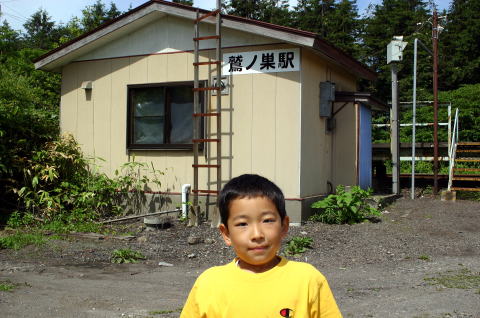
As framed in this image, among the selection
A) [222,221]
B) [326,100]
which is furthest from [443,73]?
[222,221]

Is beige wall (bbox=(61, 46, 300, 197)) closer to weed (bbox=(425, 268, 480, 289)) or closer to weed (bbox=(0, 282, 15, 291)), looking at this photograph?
weed (bbox=(425, 268, 480, 289))

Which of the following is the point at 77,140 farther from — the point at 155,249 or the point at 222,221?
the point at 222,221

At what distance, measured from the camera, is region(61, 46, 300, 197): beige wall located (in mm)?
9039

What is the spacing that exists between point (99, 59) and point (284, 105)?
4.44m

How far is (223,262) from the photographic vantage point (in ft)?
21.7

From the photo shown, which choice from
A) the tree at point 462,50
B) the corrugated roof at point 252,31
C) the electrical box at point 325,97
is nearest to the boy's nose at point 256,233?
the corrugated roof at point 252,31

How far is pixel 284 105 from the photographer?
29.7 ft

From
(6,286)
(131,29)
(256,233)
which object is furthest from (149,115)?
(256,233)

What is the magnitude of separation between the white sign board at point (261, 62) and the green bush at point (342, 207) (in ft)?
7.86

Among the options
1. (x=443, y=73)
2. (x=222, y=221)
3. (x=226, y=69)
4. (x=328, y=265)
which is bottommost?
(x=328, y=265)

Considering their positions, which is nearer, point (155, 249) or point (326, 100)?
point (155, 249)

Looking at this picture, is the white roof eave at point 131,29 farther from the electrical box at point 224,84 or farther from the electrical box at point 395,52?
the electrical box at point 395,52

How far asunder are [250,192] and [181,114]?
8.19m

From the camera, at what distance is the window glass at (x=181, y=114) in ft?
32.5
